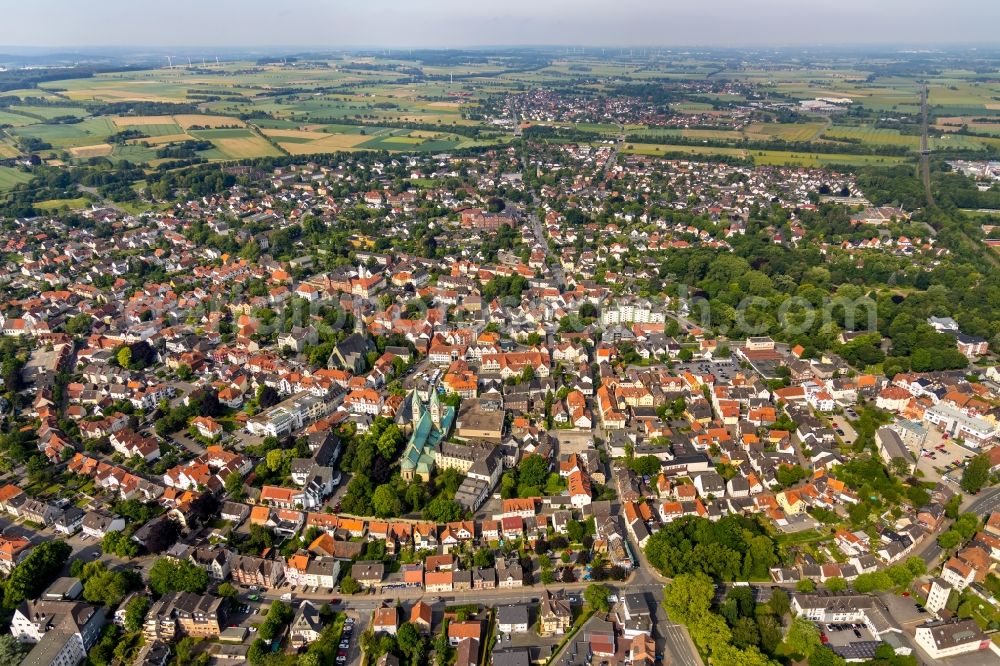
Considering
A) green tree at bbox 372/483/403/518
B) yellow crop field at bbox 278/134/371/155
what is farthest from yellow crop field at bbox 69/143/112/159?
green tree at bbox 372/483/403/518

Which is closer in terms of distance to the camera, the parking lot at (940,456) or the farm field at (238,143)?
the parking lot at (940,456)

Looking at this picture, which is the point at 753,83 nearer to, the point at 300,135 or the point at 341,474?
the point at 300,135

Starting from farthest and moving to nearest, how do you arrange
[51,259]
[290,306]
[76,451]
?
1. [51,259]
2. [290,306]
3. [76,451]

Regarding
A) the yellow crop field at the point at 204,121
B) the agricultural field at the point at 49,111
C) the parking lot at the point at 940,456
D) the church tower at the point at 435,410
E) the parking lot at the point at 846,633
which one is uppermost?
the agricultural field at the point at 49,111

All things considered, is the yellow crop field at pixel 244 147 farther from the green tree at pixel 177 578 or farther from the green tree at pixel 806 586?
the green tree at pixel 806 586

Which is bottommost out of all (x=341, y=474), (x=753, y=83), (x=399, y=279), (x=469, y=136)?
(x=341, y=474)

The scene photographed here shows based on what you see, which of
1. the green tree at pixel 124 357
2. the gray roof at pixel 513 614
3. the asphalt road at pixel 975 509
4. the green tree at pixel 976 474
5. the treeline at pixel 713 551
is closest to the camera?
the gray roof at pixel 513 614

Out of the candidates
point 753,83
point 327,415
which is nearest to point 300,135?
point 327,415

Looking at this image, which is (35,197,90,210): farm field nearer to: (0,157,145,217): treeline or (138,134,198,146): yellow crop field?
(0,157,145,217): treeline

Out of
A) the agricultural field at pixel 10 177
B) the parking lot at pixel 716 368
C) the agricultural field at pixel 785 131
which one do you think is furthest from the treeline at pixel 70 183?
the agricultural field at pixel 785 131

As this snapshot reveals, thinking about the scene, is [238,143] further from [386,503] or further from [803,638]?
[803,638]

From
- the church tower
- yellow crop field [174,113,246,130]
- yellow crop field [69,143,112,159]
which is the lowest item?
the church tower
